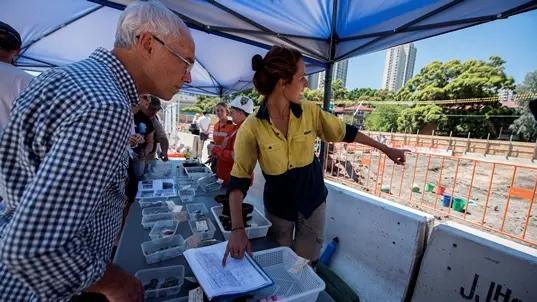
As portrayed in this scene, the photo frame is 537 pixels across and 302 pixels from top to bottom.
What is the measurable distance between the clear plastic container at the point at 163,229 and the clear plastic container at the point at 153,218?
0.06 meters

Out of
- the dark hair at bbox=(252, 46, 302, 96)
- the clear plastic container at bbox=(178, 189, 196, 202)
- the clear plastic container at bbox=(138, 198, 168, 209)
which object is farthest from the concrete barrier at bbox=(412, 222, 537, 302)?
the clear plastic container at bbox=(138, 198, 168, 209)

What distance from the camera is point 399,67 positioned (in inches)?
3319

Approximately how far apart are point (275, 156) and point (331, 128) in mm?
506

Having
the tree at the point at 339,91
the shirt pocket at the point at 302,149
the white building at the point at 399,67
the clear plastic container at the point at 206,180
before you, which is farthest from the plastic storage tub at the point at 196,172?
the white building at the point at 399,67

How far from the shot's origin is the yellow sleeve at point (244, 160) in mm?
1486

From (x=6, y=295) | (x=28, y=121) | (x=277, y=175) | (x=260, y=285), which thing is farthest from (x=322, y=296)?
(x=28, y=121)

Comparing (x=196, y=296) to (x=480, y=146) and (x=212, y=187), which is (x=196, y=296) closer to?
(x=212, y=187)

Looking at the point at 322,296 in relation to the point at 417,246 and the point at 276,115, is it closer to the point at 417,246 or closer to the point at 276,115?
the point at 276,115

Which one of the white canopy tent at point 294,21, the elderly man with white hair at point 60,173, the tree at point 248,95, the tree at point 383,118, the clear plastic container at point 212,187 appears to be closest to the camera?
the elderly man with white hair at point 60,173

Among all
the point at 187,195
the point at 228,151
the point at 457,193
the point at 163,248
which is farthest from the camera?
the point at 457,193

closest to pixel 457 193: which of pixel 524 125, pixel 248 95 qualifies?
pixel 248 95

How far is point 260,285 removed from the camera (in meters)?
0.92

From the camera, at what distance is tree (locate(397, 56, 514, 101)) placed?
30734mm

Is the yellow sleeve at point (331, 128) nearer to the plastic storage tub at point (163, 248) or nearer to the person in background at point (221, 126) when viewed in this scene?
the plastic storage tub at point (163, 248)
